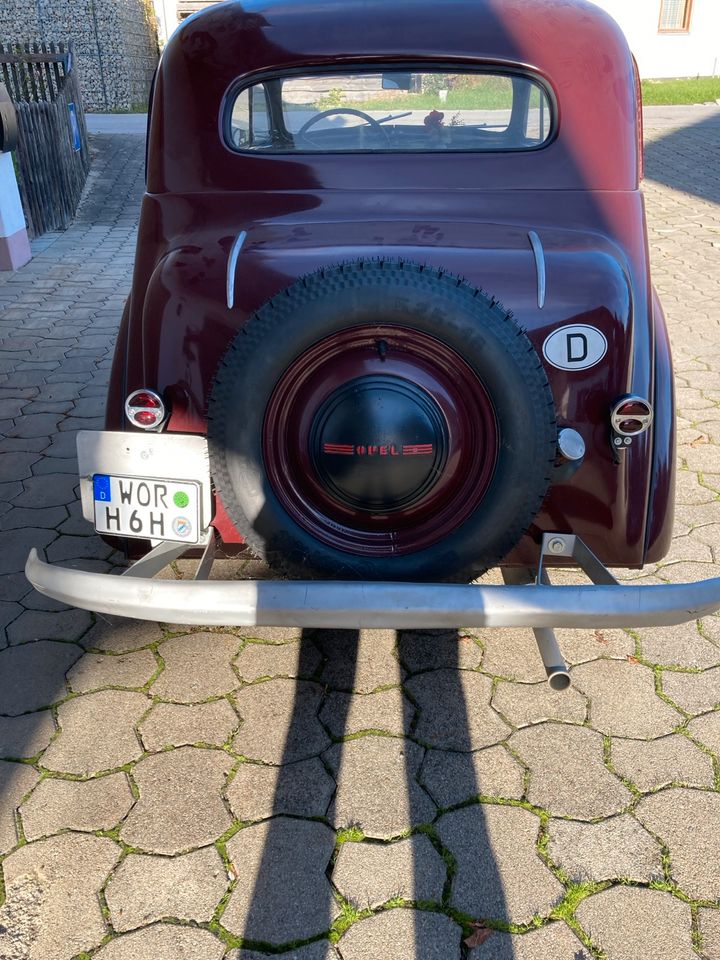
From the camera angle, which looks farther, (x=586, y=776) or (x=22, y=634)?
(x=22, y=634)

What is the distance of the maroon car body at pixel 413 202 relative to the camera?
2191 millimetres

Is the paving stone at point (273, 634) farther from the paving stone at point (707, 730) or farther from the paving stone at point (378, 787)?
the paving stone at point (707, 730)

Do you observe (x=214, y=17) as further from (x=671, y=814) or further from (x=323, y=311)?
(x=671, y=814)

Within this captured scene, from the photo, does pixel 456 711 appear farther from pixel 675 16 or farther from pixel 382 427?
pixel 675 16

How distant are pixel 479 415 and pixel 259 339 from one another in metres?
0.58

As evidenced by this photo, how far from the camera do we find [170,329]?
2.20 m

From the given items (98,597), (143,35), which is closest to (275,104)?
(98,597)

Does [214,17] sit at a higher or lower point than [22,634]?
higher

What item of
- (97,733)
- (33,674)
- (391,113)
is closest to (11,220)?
(391,113)

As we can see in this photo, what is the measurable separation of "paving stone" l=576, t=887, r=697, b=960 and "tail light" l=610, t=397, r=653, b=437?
44.0 inches

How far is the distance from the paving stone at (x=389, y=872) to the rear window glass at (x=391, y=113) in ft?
6.83

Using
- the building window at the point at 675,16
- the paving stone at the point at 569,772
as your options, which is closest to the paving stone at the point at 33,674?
the paving stone at the point at 569,772

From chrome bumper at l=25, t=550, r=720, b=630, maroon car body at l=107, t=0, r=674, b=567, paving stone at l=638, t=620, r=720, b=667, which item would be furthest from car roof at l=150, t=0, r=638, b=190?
paving stone at l=638, t=620, r=720, b=667

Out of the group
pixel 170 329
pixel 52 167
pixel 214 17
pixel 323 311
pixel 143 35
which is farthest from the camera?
pixel 143 35
